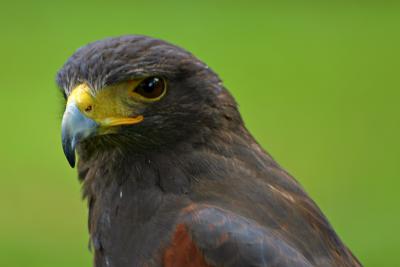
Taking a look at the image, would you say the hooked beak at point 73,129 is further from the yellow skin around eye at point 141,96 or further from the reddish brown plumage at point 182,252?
the reddish brown plumage at point 182,252

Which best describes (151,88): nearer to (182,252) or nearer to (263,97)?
(182,252)

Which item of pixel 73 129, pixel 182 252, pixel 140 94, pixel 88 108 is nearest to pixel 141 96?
pixel 140 94

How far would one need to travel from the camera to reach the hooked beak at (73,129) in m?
6.24

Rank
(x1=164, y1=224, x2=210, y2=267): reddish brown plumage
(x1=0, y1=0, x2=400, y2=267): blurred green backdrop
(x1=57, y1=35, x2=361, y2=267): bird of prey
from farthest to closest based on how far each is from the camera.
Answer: (x1=0, y1=0, x2=400, y2=267): blurred green backdrop < (x1=57, y1=35, x2=361, y2=267): bird of prey < (x1=164, y1=224, x2=210, y2=267): reddish brown plumage

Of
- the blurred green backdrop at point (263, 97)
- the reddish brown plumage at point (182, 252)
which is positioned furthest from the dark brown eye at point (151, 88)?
the blurred green backdrop at point (263, 97)

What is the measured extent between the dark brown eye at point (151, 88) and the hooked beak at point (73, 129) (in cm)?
27

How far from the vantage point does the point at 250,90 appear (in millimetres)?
19750

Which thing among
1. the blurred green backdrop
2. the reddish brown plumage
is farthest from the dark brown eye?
the blurred green backdrop

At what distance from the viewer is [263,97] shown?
1936cm

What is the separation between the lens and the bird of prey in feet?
20.5

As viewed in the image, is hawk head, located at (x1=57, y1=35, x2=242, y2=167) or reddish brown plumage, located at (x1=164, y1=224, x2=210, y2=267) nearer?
reddish brown plumage, located at (x1=164, y1=224, x2=210, y2=267)

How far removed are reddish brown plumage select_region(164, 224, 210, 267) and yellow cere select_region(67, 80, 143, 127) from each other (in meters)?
0.66

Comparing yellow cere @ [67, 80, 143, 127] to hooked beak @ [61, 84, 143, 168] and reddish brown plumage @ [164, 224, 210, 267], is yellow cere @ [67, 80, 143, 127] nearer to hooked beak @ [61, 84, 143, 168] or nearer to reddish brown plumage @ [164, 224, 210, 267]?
hooked beak @ [61, 84, 143, 168]

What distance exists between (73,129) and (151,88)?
0.46m
